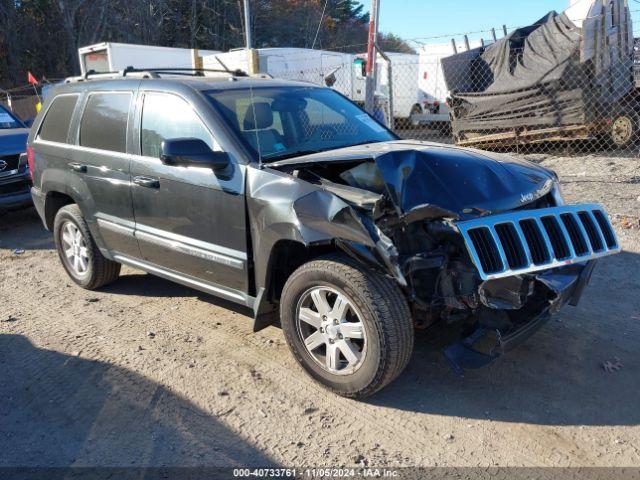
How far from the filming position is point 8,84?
109 ft

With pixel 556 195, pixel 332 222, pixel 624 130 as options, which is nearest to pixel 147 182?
pixel 332 222

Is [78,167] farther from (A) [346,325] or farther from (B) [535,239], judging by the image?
(B) [535,239]

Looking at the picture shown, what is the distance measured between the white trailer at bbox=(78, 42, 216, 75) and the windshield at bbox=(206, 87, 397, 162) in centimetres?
1546

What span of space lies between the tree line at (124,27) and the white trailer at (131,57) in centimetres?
1029

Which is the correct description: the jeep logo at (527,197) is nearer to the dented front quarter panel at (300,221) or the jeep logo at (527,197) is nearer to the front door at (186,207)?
the dented front quarter panel at (300,221)

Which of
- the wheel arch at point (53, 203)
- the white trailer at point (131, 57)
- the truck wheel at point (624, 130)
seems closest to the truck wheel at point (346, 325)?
the wheel arch at point (53, 203)

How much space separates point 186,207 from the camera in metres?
4.00

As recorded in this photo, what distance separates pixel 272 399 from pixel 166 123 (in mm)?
2183

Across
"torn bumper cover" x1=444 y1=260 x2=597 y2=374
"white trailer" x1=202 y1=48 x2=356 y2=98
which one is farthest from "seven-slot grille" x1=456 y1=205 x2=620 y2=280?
"white trailer" x1=202 y1=48 x2=356 y2=98

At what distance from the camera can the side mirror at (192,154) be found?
11.6ft

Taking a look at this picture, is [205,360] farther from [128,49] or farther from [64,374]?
[128,49]

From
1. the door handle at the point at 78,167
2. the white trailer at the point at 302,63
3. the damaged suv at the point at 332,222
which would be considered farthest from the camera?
the white trailer at the point at 302,63

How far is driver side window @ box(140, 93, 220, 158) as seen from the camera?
13.0 ft

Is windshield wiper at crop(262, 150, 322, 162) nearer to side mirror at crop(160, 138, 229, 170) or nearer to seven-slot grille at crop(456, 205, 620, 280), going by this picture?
side mirror at crop(160, 138, 229, 170)
